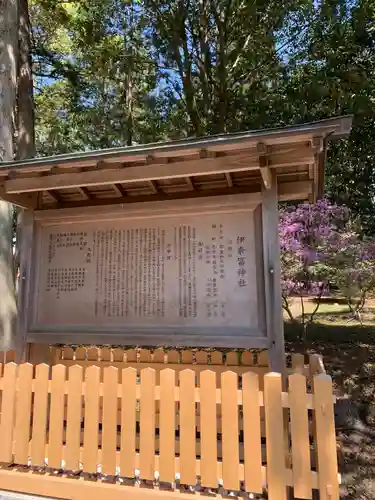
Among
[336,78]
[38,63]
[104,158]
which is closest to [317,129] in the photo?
[104,158]

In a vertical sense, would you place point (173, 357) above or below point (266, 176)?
below

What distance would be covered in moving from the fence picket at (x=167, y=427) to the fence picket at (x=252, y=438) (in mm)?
500

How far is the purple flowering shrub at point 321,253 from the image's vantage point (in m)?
6.82

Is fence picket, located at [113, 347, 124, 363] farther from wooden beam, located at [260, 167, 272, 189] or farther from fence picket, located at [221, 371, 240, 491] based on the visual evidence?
wooden beam, located at [260, 167, 272, 189]

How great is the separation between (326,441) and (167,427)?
103 centimetres

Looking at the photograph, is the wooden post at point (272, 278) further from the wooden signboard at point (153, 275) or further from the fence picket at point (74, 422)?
the fence picket at point (74, 422)

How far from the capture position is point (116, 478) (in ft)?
8.42

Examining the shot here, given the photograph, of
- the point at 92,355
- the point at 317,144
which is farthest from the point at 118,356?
the point at 317,144

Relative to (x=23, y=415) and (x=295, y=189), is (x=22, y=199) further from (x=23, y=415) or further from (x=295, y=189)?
(x=295, y=189)

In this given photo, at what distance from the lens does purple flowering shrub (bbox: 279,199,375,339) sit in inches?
269

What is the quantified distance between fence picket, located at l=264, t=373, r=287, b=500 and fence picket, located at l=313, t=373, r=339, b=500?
8.7 inches

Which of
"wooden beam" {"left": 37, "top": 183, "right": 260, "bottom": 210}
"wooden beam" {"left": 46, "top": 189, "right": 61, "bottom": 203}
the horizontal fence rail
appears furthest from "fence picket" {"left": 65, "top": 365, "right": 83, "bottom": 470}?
"wooden beam" {"left": 46, "top": 189, "right": 61, "bottom": 203}

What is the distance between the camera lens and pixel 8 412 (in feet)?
9.01

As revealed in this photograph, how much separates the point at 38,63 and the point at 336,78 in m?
7.32
